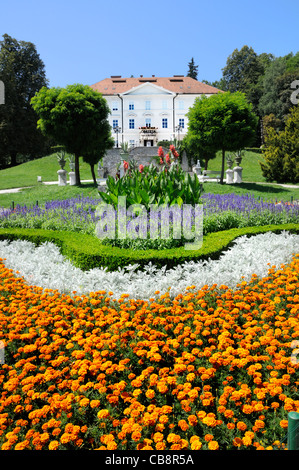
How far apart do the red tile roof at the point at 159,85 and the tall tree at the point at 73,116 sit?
26.5 meters

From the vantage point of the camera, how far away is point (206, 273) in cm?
504

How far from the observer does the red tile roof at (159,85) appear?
4662cm

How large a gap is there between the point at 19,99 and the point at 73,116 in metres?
28.2

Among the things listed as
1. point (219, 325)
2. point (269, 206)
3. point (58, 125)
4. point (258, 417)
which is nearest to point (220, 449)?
point (258, 417)

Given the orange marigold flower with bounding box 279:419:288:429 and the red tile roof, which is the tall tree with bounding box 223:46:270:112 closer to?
the red tile roof

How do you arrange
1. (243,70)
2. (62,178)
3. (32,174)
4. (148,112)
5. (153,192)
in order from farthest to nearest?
(243,70)
(148,112)
(32,174)
(62,178)
(153,192)

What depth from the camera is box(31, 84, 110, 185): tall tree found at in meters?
19.8

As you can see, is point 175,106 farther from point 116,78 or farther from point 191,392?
point 191,392

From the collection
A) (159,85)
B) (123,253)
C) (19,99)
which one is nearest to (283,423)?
(123,253)

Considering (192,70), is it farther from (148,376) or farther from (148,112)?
(148,376)

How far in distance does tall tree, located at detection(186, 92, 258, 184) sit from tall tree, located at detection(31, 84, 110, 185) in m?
5.85

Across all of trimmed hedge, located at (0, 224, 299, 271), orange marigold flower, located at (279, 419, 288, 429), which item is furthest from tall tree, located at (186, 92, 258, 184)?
orange marigold flower, located at (279, 419, 288, 429)

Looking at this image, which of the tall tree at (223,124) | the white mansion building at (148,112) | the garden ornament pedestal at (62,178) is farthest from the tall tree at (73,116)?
the white mansion building at (148,112)

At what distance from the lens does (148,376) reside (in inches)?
116
